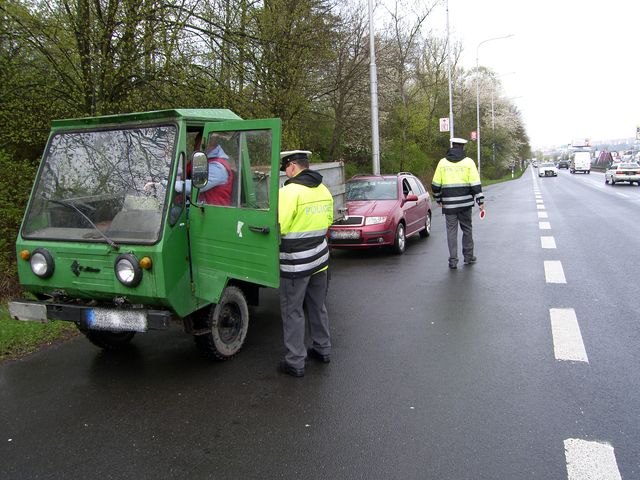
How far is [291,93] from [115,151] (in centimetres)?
954

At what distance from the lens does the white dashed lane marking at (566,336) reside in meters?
4.88

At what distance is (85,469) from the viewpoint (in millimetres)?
3262

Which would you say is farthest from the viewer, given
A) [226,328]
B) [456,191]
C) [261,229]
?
[456,191]

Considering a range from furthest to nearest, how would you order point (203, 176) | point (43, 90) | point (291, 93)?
point (291, 93) → point (43, 90) → point (203, 176)

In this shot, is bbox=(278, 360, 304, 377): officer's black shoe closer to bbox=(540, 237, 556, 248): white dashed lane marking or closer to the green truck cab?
the green truck cab

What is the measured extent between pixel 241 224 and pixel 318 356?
4.63 ft

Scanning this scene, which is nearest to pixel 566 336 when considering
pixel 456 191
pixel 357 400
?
pixel 357 400

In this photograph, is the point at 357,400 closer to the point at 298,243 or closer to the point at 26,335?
the point at 298,243

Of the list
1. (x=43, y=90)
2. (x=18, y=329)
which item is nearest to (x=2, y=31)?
(x=43, y=90)

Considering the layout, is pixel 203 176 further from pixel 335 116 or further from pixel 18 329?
pixel 335 116

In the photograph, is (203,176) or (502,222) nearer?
(203,176)

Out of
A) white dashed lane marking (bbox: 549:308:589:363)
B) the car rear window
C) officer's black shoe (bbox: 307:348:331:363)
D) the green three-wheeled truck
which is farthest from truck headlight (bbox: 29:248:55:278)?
the car rear window

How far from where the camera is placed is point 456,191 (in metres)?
9.07

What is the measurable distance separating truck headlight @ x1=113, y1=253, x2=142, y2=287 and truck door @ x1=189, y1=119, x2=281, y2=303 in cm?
52
